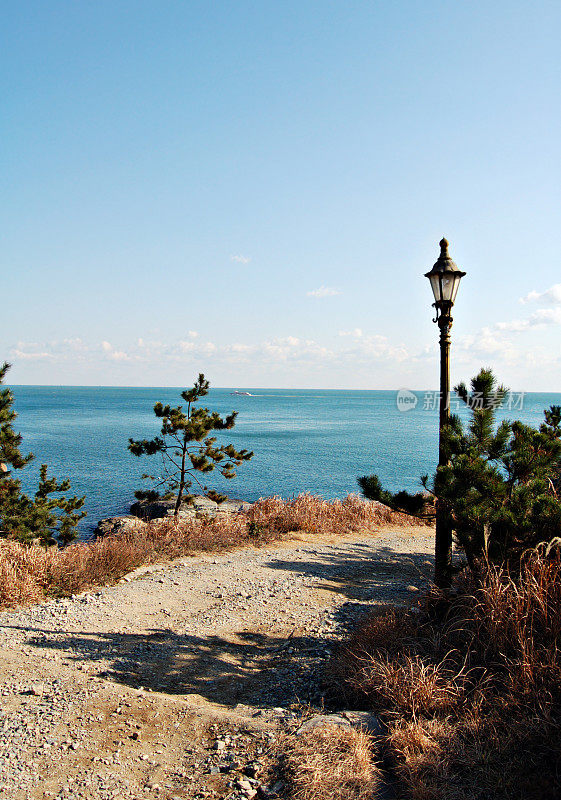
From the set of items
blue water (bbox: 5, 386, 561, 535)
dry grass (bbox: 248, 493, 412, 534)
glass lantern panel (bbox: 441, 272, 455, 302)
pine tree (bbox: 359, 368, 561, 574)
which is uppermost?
glass lantern panel (bbox: 441, 272, 455, 302)

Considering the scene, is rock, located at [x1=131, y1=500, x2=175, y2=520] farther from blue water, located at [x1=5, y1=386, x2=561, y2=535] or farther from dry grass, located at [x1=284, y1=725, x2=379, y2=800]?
dry grass, located at [x1=284, y1=725, x2=379, y2=800]

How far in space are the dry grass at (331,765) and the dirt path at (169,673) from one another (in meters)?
0.31

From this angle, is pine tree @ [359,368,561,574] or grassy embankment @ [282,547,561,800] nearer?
grassy embankment @ [282,547,561,800]

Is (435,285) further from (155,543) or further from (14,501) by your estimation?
(14,501)

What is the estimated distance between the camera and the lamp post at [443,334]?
5527mm

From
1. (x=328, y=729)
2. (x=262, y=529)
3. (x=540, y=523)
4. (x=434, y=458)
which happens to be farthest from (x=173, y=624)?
(x=434, y=458)

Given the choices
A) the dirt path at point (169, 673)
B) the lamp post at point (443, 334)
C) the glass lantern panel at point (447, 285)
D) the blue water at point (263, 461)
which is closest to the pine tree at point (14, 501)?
the dirt path at point (169, 673)

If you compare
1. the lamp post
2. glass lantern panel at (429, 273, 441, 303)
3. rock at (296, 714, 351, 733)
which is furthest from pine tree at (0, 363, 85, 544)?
glass lantern panel at (429, 273, 441, 303)

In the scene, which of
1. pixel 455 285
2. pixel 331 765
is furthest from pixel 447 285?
pixel 331 765

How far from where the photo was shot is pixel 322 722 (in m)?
3.89

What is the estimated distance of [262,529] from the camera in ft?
38.8

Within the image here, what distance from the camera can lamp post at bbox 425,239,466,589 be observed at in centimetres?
553

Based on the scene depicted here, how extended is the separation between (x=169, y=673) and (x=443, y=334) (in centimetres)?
466

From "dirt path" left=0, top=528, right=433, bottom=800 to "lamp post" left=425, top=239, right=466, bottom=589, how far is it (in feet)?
5.59
